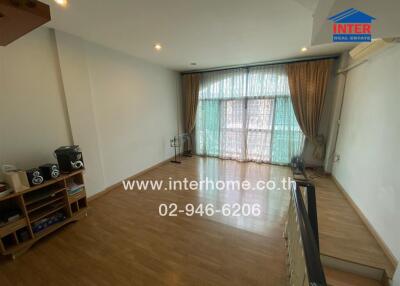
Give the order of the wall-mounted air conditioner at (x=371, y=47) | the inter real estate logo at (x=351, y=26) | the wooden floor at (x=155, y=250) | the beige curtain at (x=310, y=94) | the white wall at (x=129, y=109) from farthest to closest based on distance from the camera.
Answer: the beige curtain at (x=310, y=94), the white wall at (x=129, y=109), the wall-mounted air conditioner at (x=371, y=47), the wooden floor at (x=155, y=250), the inter real estate logo at (x=351, y=26)

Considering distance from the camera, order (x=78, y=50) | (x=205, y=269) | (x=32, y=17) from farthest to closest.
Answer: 1. (x=78, y=50)
2. (x=205, y=269)
3. (x=32, y=17)

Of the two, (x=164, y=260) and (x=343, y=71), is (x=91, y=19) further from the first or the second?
(x=343, y=71)

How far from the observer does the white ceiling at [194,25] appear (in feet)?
5.66

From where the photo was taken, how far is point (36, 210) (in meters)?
2.05

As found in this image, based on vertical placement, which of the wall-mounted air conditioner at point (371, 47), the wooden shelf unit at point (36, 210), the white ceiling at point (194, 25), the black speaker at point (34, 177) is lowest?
the wooden shelf unit at point (36, 210)

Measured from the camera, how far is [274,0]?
1.66 m

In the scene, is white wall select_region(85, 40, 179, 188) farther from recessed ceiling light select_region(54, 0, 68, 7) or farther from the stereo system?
recessed ceiling light select_region(54, 0, 68, 7)

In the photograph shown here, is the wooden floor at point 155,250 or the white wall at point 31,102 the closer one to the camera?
the wooden floor at point 155,250

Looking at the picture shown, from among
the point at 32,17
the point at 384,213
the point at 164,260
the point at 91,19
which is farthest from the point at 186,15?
the point at 384,213

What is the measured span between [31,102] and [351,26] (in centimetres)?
340

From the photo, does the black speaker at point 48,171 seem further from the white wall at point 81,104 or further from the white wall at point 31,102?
the white wall at point 81,104

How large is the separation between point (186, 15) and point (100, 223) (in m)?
2.79

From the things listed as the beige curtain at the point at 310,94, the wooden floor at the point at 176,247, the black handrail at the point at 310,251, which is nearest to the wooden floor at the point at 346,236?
the wooden floor at the point at 176,247

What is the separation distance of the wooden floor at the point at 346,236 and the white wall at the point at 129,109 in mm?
3391
